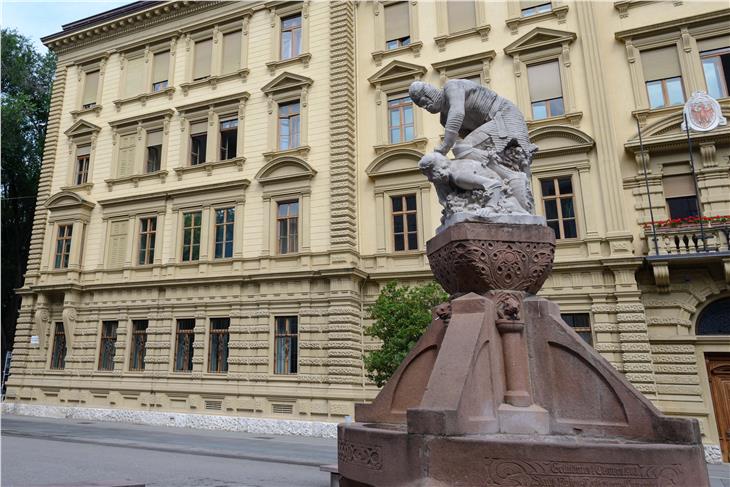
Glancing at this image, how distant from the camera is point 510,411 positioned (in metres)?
3.82

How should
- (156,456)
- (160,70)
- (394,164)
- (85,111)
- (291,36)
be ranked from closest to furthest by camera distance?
1. (156,456)
2. (394,164)
3. (291,36)
4. (160,70)
5. (85,111)

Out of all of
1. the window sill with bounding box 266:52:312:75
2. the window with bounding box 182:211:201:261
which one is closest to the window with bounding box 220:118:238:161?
the window sill with bounding box 266:52:312:75

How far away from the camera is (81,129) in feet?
78.0

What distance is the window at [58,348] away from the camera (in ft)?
70.4

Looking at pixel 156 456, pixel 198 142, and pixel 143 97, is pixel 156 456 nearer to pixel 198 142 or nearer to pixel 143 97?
pixel 198 142

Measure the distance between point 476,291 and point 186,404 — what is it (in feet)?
55.4

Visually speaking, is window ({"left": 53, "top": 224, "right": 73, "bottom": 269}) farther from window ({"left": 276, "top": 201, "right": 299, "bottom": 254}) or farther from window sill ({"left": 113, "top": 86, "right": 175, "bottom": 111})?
Answer: window ({"left": 276, "top": 201, "right": 299, "bottom": 254})

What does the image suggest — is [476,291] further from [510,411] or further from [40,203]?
[40,203]

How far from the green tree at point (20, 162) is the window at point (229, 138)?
1478 cm

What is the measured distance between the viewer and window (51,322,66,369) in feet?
70.4

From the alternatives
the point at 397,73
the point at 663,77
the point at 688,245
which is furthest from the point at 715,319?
the point at 397,73

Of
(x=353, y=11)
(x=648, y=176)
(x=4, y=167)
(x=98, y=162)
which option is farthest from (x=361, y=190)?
(x=4, y=167)

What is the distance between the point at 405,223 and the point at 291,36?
9898 millimetres

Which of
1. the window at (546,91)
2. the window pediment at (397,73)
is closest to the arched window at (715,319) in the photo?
the window at (546,91)
